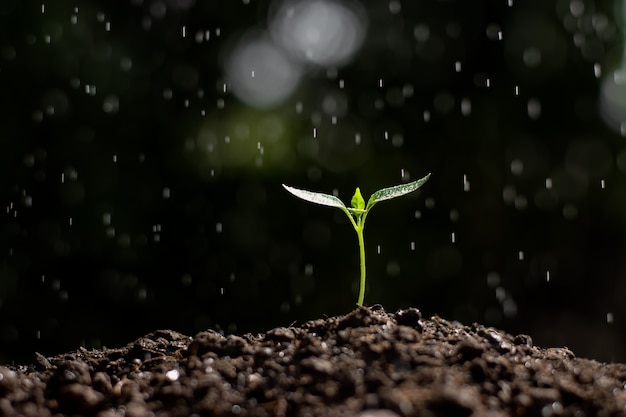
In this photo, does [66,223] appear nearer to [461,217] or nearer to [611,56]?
[461,217]

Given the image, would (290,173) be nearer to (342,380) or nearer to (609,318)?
(609,318)

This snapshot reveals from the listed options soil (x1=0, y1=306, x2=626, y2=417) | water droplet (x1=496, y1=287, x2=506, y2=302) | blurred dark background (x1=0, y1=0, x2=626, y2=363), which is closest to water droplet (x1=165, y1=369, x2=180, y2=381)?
soil (x1=0, y1=306, x2=626, y2=417)

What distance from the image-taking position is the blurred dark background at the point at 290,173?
3.90 m

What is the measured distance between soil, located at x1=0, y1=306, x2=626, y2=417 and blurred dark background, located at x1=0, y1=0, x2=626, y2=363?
2864 mm

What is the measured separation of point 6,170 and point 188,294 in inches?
52.2

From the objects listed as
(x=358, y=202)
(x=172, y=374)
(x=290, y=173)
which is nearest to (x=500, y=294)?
(x=290, y=173)

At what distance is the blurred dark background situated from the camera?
154 inches

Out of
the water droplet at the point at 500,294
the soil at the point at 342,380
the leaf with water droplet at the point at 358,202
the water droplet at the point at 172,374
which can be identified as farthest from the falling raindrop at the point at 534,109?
the water droplet at the point at 172,374

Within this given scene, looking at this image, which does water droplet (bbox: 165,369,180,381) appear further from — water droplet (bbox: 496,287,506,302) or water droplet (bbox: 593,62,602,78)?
water droplet (bbox: 593,62,602,78)

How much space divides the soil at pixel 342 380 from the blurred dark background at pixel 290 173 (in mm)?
2864

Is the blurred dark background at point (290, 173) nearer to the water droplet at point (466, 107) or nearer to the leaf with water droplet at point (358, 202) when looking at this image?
the water droplet at point (466, 107)

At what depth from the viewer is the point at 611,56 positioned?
4.40 m

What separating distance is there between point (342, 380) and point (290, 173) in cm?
334

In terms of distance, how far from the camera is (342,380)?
2.79ft
